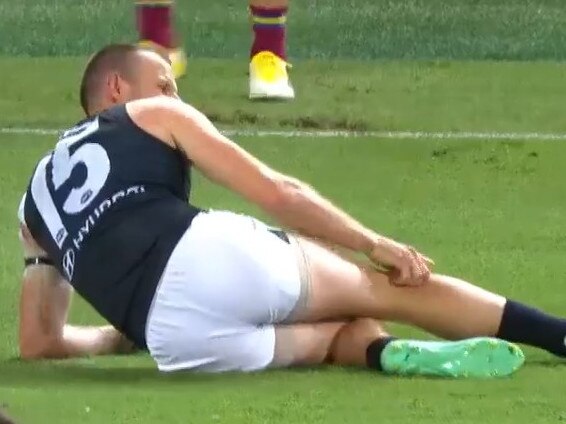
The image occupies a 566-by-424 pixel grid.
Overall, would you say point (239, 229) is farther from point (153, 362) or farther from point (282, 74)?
point (282, 74)

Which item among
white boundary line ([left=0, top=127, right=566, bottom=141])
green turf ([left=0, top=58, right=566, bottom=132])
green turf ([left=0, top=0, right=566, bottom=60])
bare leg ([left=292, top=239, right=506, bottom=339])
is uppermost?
bare leg ([left=292, top=239, right=506, bottom=339])

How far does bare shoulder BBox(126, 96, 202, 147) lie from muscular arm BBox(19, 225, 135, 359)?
0.38m

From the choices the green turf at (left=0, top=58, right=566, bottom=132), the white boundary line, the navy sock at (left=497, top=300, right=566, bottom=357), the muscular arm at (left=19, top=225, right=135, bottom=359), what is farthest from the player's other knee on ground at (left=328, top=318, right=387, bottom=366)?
the green turf at (left=0, top=58, right=566, bottom=132)

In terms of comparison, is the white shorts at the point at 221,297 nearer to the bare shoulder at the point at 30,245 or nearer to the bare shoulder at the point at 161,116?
the bare shoulder at the point at 161,116

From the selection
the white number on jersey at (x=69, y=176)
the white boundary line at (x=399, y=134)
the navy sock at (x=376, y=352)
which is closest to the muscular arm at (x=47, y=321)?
the white number on jersey at (x=69, y=176)

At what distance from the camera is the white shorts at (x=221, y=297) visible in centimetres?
325

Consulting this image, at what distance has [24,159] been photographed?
5.60 metres

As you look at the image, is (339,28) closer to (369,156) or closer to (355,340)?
(369,156)

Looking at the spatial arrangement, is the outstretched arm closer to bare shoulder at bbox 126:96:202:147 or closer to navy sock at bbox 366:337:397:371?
bare shoulder at bbox 126:96:202:147

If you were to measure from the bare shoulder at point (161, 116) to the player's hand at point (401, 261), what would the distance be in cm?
44

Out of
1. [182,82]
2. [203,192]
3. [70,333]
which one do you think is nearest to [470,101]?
[182,82]

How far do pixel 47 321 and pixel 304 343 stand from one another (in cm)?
55

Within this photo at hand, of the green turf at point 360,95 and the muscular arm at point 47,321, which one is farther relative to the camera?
the green turf at point 360,95

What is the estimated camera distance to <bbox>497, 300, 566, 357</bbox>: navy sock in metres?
3.45
